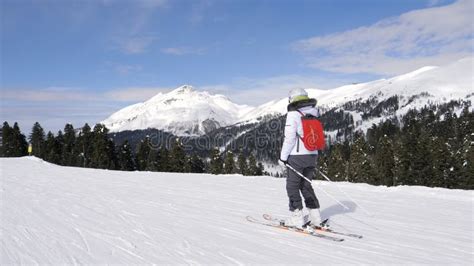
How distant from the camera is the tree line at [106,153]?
204 feet

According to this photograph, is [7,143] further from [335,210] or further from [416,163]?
[335,210]

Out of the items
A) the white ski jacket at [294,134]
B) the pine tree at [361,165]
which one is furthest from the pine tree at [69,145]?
the white ski jacket at [294,134]

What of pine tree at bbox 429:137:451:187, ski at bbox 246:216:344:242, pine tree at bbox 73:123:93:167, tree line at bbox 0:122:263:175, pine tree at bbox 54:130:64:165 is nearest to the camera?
ski at bbox 246:216:344:242

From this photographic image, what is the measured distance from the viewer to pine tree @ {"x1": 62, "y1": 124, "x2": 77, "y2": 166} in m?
65.9

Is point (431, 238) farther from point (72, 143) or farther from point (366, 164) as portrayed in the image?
point (72, 143)

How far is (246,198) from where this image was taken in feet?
39.0

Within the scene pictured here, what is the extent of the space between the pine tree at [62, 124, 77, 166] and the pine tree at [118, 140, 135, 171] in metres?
7.02

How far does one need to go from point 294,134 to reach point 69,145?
68.4 metres

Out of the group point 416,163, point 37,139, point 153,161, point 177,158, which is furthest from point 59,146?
point 416,163

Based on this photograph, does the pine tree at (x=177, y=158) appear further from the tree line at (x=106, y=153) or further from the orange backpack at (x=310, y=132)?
the orange backpack at (x=310, y=132)

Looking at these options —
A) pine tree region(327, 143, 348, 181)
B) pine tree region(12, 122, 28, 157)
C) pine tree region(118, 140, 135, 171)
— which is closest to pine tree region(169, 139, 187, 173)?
pine tree region(118, 140, 135, 171)

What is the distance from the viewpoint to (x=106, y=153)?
62.1m

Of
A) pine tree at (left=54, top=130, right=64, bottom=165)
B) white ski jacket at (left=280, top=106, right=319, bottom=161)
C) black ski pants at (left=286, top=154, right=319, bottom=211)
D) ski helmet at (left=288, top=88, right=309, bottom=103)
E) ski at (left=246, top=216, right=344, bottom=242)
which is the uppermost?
pine tree at (left=54, top=130, right=64, bottom=165)

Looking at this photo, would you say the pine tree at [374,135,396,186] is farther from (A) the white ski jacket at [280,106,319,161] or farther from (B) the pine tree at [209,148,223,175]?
(A) the white ski jacket at [280,106,319,161]
